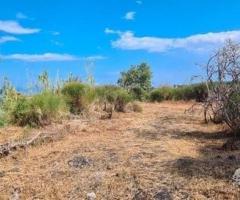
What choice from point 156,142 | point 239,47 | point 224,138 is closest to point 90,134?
point 156,142

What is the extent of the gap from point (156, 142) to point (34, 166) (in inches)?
92.5

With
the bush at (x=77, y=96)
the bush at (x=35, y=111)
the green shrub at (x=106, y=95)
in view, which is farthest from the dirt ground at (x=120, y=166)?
the green shrub at (x=106, y=95)

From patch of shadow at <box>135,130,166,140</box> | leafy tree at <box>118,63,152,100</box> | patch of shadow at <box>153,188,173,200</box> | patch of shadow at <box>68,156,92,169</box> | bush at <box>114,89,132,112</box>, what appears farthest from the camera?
leafy tree at <box>118,63,152,100</box>

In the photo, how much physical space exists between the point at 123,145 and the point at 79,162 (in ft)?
4.43

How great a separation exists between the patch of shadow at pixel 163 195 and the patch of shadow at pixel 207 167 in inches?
19.2

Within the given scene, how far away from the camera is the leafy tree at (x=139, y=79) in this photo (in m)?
21.0

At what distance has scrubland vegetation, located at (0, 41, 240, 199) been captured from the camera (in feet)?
19.2

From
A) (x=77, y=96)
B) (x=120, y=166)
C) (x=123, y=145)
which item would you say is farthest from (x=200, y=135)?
(x=77, y=96)

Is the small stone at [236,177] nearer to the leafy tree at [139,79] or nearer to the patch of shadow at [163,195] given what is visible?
the patch of shadow at [163,195]

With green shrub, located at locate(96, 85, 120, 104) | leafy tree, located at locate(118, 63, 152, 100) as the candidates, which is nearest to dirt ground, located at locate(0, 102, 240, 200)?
green shrub, located at locate(96, 85, 120, 104)

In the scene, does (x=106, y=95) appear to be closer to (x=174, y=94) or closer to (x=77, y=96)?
(x=77, y=96)

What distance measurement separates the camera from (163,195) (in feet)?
18.2

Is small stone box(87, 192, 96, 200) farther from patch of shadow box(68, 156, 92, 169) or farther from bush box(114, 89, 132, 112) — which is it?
bush box(114, 89, 132, 112)

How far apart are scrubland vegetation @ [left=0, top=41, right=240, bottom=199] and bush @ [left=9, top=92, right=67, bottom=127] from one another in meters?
0.02
